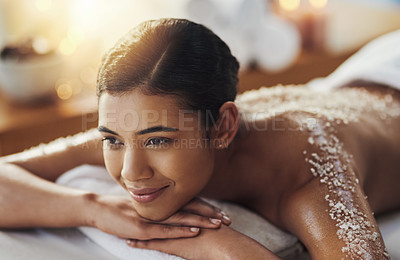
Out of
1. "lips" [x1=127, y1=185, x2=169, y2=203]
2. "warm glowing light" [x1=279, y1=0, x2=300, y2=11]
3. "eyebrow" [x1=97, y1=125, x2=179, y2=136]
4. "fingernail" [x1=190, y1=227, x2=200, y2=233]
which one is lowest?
"fingernail" [x1=190, y1=227, x2=200, y2=233]

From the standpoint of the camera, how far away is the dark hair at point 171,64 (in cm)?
86

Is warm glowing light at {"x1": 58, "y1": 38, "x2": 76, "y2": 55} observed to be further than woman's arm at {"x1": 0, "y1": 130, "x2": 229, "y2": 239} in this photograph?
Yes

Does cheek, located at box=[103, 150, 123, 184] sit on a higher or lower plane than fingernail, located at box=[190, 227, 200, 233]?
higher

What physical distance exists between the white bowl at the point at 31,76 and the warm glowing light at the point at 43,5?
1.18 ft

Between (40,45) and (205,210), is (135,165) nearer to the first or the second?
(205,210)

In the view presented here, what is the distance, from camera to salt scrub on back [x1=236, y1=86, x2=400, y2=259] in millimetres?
926

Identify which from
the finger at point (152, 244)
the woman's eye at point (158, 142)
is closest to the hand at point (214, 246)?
the finger at point (152, 244)

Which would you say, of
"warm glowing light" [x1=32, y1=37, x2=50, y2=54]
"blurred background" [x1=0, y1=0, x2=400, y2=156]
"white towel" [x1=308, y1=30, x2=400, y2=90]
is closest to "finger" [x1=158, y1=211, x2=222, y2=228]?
"white towel" [x1=308, y1=30, x2=400, y2=90]

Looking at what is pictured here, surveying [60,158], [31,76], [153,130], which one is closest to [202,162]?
[153,130]

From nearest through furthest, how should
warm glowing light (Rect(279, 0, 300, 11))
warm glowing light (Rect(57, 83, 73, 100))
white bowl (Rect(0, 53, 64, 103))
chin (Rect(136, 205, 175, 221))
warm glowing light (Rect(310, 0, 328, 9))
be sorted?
chin (Rect(136, 205, 175, 221))
white bowl (Rect(0, 53, 64, 103))
warm glowing light (Rect(57, 83, 73, 100))
warm glowing light (Rect(310, 0, 328, 9))
warm glowing light (Rect(279, 0, 300, 11))

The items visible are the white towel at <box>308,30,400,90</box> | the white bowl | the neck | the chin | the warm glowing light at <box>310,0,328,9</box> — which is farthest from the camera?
the warm glowing light at <box>310,0,328,9</box>

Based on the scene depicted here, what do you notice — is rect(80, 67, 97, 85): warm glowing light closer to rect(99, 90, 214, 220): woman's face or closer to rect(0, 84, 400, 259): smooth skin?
rect(0, 84, 400, 259): smooth skin

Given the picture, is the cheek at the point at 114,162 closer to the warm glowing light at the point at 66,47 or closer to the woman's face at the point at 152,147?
the woman's face at the point at 152,147

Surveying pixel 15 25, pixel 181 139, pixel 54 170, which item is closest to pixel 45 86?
pixel 15 25
